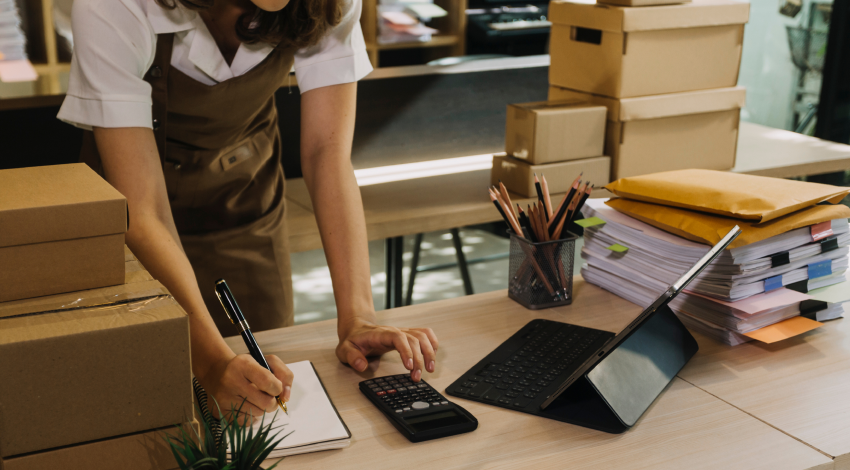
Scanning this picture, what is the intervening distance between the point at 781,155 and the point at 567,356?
5.57 ft

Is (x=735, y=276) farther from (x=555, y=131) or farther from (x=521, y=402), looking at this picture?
(x=555, y=131)

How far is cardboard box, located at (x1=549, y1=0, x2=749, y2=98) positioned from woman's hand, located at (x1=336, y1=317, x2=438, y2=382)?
128 cm

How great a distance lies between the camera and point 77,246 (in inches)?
28.1

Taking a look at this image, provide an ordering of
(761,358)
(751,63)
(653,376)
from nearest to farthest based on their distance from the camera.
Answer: (653,376), (761,358), (751,63)

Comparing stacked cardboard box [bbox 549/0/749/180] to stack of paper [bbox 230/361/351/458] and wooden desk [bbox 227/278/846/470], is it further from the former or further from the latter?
stack of paper [bbox 230/361/351/458]

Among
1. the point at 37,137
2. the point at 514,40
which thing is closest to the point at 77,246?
the point at 37,137

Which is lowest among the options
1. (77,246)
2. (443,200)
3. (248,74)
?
(443,200)

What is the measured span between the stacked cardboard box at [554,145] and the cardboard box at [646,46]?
0.39 feet

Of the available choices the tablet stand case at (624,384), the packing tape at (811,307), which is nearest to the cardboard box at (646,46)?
the packing tape at (811,307)

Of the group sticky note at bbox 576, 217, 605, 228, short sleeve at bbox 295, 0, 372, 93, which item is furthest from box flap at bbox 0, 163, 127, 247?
sticky note at bbox 576, 217, 605, 228

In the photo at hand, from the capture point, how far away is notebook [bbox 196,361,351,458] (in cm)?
82

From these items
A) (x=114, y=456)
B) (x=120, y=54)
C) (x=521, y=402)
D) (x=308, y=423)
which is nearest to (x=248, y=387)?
(x=308, y=423)

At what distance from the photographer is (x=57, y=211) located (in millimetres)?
695

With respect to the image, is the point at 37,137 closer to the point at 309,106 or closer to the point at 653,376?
the point at 309,106
